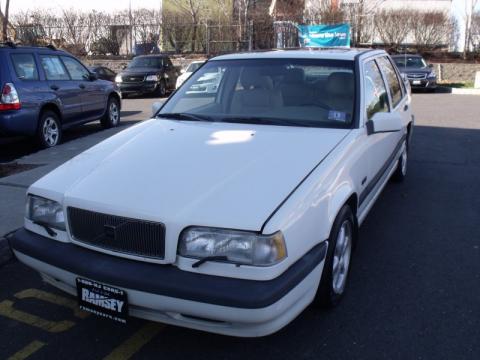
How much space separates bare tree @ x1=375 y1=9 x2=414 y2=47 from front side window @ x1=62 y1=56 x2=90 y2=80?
20075mm

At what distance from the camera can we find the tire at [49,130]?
8359 mm

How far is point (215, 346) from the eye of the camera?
3049mm

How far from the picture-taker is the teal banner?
2262 cm

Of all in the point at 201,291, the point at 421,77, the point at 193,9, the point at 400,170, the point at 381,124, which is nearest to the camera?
the point at 201,291

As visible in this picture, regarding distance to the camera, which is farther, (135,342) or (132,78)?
(132,78)

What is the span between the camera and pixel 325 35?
22.8 m

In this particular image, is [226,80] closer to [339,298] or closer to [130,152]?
[130,152]

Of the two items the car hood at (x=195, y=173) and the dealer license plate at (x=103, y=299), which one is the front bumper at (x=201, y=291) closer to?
the dealer license plate at (x=103, y=299)

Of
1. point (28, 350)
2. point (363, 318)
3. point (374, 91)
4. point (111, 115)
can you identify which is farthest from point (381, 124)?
point (111, 115)

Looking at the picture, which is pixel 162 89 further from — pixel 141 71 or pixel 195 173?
pixel 195 173

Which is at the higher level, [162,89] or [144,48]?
[144,48]

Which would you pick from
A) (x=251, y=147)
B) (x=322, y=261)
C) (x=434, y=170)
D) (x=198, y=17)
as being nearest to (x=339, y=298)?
(x=322, y=261)

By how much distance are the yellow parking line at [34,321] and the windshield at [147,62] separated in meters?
16.7

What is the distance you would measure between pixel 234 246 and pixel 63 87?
7.27 metres
